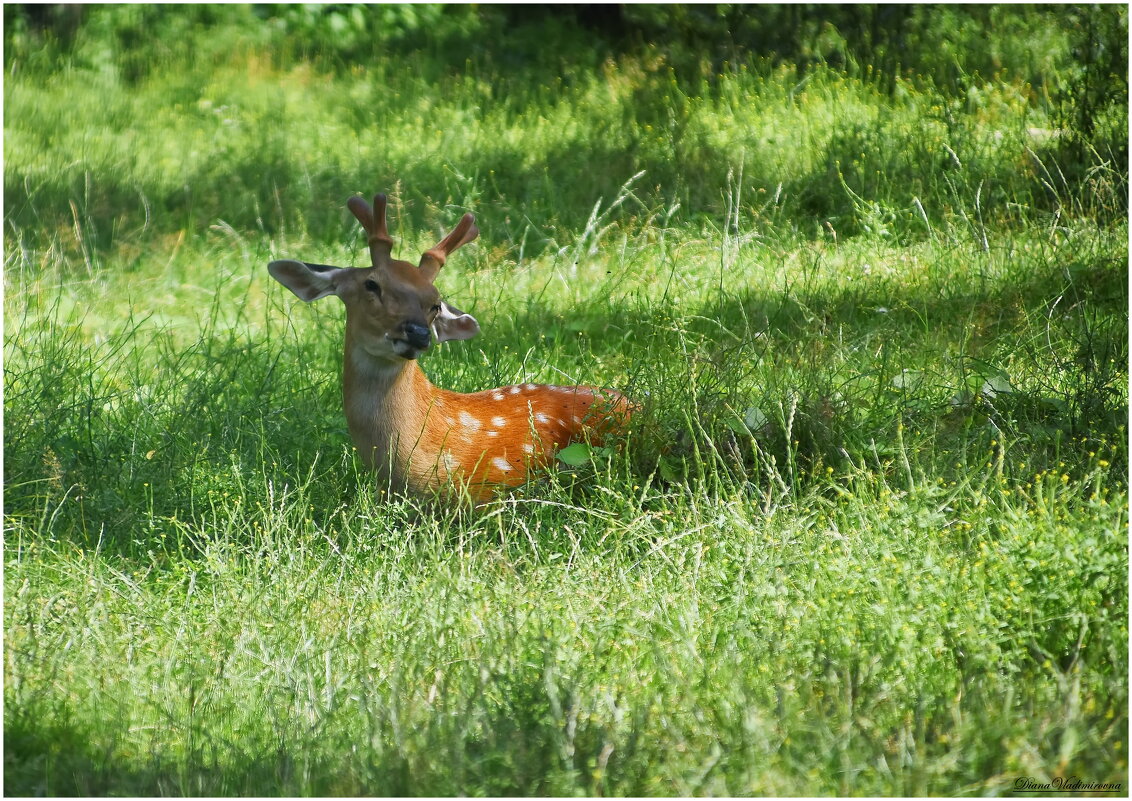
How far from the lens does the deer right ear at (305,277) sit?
4809 mm

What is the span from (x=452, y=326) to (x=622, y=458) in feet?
2.70

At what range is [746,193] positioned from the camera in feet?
25.7

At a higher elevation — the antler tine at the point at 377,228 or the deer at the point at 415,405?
the antler tine at the point at 377,228

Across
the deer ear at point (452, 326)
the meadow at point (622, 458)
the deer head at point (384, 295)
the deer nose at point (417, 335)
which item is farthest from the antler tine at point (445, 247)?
the meadow at point (622, 458)

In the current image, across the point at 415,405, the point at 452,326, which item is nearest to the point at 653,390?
the point at 452,326

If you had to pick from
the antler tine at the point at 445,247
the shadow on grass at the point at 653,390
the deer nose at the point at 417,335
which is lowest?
the shadow on grass at the point at 653,390

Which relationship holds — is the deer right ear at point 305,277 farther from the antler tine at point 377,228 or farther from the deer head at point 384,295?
the antler tine at point 377,228

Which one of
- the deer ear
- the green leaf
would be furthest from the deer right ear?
the green leaf

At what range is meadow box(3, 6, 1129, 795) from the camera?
3.14m

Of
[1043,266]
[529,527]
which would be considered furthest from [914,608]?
[1043,266]

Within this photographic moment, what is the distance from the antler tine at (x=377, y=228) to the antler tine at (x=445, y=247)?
5.8 inches

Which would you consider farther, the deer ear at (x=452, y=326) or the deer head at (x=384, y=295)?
the deer ear at (x=452, y=326)

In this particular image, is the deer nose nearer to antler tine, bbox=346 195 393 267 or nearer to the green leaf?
antler tine, bbox=346 195 393 267

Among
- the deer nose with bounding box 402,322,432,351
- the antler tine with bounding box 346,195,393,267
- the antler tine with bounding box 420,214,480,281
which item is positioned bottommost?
the deer nose with bounding box 402,322,432,351
